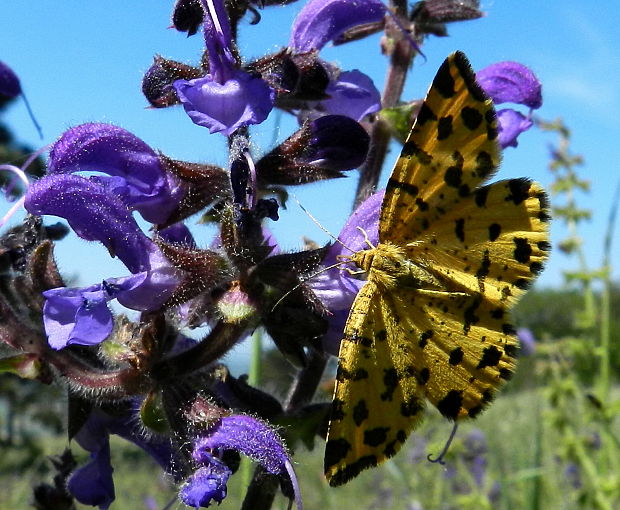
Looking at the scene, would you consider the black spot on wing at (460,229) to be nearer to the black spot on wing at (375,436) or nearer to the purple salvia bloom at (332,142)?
the purple salvia bloom at (332,142)

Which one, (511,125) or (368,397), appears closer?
(368,397)

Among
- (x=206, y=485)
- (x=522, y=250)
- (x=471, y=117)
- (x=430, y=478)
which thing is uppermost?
(x=471, y=117)

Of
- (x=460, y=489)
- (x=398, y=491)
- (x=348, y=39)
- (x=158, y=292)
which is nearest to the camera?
(x=158, y=292)

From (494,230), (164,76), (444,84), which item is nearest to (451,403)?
(494,230)

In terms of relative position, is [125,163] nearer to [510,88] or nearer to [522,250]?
[522,250]

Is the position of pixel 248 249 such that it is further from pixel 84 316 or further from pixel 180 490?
pixel 180 490

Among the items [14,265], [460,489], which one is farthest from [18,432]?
[14,265]

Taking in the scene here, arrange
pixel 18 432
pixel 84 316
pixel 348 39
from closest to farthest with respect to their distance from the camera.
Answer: pixel 84 316, pixel 348 39, pixel 18 432

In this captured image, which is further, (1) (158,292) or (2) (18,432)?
(2) (18,432)
